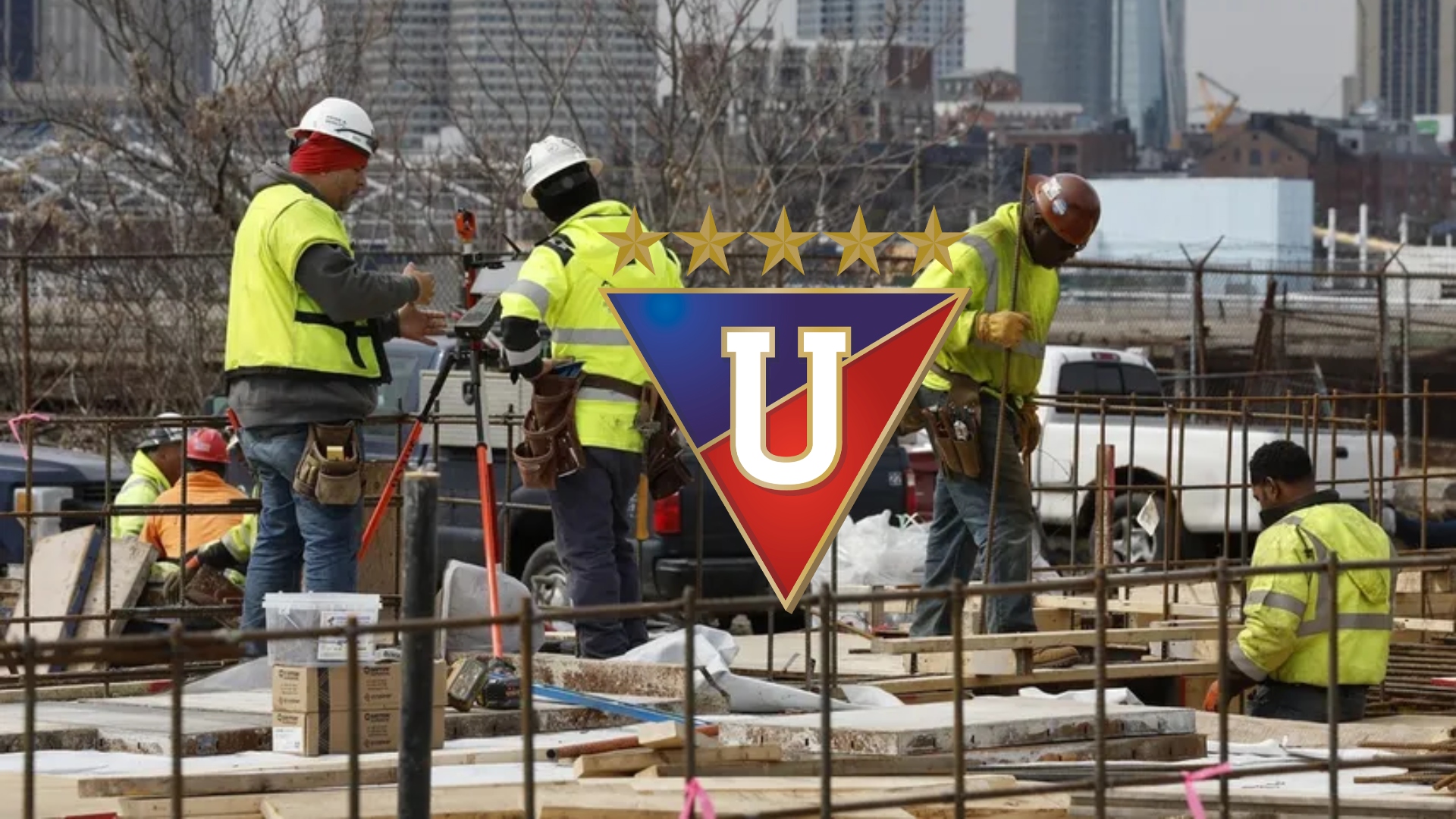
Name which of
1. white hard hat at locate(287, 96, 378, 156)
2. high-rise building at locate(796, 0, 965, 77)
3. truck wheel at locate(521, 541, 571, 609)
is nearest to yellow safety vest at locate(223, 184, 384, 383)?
white hard hat at locate(287, 96, 378, 156)

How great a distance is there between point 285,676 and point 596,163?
2878 millimetres

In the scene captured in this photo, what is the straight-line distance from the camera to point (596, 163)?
9062 millimetres

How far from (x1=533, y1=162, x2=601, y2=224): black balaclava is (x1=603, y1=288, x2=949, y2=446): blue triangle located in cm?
41

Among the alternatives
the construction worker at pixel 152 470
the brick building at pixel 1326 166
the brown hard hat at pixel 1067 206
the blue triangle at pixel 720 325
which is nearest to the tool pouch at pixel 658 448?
the blue triangle at pixel 720 325

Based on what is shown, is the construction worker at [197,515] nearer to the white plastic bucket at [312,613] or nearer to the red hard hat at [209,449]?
the red hard hat at [209,449]

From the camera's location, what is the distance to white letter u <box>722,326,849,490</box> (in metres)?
7.99

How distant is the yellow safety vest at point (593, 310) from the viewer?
8672 mm

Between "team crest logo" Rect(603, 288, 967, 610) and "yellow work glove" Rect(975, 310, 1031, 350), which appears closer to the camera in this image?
"team crest logo" Rect(603, 288, 967, 610)

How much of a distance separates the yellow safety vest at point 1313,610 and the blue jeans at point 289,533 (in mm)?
2910

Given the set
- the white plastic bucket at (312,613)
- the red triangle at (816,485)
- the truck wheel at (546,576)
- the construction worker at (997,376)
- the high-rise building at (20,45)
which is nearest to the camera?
the white plastic bucket at (312,613)

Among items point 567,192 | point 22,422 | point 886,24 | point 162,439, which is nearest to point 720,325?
point 567,192

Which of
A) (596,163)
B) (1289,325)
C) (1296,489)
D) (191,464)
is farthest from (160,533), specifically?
(1289,325)

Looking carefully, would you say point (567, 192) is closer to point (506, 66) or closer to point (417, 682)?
point (417, 682)

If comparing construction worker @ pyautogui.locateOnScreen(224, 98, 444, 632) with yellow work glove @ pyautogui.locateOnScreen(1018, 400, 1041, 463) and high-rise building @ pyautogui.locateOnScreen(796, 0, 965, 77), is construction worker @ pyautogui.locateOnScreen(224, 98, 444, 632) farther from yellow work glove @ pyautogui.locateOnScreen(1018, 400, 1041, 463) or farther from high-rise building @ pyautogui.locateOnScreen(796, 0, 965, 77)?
high-rise building @ pyautogui.locateOnScreen(796, 0, 965, 77)
